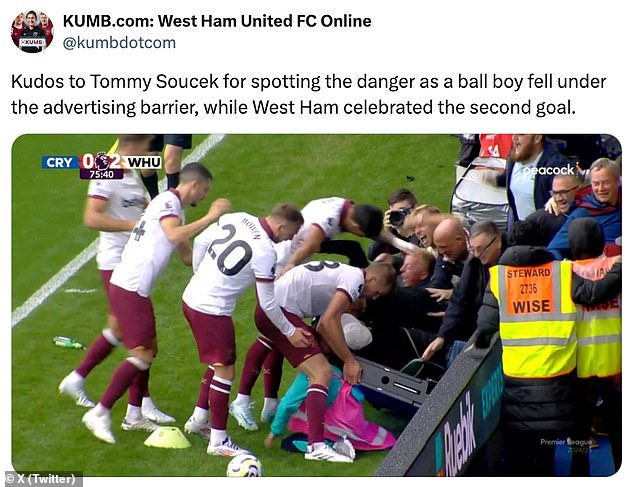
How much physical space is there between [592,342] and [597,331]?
0.08 metres

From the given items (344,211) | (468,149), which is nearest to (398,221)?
(344,211)

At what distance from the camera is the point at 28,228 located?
1084 centimetres

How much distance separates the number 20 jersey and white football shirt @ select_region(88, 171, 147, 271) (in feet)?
2.00

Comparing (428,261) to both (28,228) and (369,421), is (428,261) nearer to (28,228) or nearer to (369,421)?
(369,421)

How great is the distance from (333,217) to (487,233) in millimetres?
1159

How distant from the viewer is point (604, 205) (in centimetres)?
992

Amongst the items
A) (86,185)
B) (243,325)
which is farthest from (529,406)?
(86,185)

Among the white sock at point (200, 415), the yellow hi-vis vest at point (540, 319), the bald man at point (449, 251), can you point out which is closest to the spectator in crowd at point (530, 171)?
the bald man at point (449, 251)

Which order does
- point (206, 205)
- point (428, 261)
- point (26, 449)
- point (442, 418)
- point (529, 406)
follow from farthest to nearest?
point (206, 205) < point (428, 261) < point (26, 449) < point (529, 406) < point (442, 418)

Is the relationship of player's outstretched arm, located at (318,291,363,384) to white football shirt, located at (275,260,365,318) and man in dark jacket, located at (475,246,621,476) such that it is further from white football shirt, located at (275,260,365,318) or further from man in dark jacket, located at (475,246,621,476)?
man in dark jacket, located at (475,246,621,476)

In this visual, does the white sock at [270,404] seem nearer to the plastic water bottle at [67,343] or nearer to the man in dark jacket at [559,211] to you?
the plastic water bottle at [67,343]

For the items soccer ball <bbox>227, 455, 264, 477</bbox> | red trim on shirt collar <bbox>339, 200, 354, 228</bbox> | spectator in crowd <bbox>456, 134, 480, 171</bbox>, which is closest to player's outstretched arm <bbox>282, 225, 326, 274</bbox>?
red trim on shirt collar <bbox>339, 200, 354, 228</bbox>

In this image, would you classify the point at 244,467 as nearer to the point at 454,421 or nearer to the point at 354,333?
the point at 354,333

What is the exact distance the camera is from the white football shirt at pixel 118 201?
1031cm
